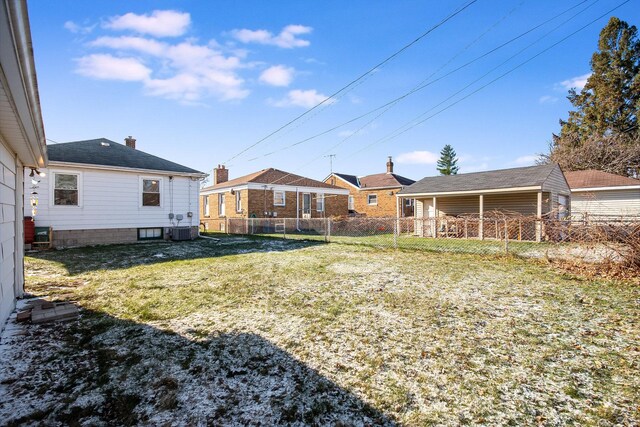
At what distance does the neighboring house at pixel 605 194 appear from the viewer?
1688cm

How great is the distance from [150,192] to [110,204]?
5.15ft

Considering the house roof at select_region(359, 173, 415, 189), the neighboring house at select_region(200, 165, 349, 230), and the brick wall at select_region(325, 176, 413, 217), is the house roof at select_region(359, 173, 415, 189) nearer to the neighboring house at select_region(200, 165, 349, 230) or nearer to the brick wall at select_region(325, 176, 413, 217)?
the brick wall at select_region(325, 176, 413, 217)

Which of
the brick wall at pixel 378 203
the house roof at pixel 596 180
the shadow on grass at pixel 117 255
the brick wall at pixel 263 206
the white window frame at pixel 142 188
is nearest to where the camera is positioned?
the shadow on grass at pixel 117 255

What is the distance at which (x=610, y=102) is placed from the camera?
27609 millimetres

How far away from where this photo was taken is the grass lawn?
7.02ft

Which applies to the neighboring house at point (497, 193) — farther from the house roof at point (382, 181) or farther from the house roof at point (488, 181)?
the house roof at point (382, 181)

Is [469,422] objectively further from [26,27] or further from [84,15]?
[84,15]

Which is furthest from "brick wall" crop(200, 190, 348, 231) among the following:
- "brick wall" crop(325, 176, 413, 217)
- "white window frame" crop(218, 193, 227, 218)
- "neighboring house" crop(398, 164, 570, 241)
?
"neighboring house" crop(398, 164, 570, 241)

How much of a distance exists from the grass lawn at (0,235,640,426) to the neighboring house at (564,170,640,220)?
16723mm

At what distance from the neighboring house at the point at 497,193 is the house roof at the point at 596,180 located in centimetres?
325

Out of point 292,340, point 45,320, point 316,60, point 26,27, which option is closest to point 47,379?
point 45,320

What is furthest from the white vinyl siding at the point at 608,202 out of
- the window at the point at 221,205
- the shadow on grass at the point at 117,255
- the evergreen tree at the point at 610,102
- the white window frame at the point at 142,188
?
the window at the point at 221,205

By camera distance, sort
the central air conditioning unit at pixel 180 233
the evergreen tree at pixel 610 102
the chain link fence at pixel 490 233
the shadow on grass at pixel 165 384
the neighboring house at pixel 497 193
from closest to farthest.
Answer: the shadow on grass at pixel 165 384
the chain link fence at pixel 490 233
the central air conditioning unit at pixel 180 233
the neighboring house at pixel 497 193
the evergreen tree at pixel 610 102

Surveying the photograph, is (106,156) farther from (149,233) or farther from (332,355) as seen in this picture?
(332,355)
